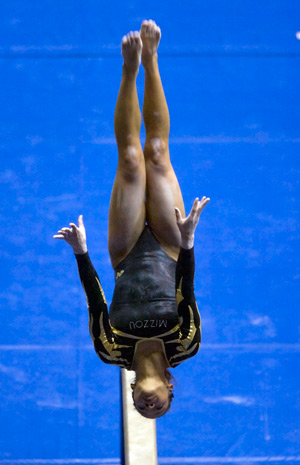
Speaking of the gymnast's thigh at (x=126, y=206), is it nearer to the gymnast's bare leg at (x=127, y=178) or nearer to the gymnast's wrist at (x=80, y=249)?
the gymnast's bare leg at (x=127, y=178)

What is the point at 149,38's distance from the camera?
332 cm

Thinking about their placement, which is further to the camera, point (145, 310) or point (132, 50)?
point (132, 50)

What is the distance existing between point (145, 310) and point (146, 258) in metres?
0.32

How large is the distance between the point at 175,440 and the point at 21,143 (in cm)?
218

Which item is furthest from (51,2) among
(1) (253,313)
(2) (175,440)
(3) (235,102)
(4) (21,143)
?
(2) (175,440)

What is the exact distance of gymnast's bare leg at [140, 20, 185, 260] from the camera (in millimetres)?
3295

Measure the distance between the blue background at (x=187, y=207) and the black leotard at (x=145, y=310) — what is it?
3.43 ft

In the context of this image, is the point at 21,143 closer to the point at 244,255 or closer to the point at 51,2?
the point at 51,2

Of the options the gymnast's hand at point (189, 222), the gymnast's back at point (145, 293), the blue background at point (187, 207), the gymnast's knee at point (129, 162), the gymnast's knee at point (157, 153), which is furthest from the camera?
the blue background at point (187, 207)

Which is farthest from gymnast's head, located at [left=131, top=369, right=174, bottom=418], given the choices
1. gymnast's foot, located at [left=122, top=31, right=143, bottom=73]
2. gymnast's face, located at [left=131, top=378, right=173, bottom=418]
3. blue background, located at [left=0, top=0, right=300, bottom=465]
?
gymnast's foot, located at [left=122, top=31, right=143, bottom=73]

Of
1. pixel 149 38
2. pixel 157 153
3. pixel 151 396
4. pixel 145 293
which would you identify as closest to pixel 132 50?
pixel 149 38

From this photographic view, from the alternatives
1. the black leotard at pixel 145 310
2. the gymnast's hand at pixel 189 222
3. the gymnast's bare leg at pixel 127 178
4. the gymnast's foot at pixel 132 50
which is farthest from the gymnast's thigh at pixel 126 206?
the gymnast's hand at pixel 189 222

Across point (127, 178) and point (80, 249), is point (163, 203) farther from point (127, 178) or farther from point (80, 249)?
point (80, 249)

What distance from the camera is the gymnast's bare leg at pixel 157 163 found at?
3295 mm
